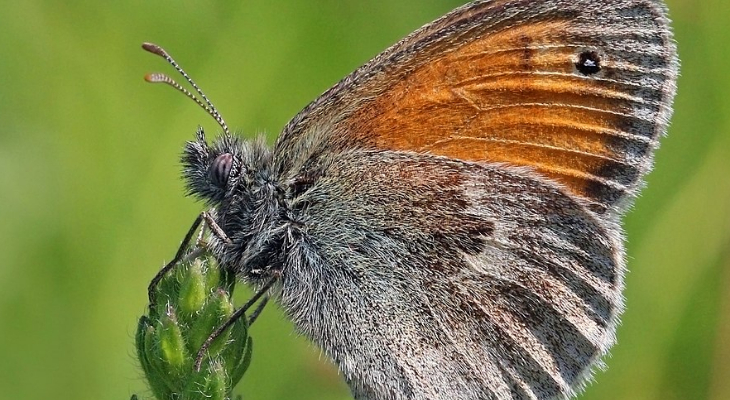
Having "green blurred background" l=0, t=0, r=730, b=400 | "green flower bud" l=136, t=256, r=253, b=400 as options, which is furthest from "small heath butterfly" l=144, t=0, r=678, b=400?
"green blurred background" l=0, t=0, r=730, b=400

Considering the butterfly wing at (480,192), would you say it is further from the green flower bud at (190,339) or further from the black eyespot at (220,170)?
the green flower bud at (190,339)

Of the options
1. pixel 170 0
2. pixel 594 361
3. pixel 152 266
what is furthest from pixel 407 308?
pixel 170 0

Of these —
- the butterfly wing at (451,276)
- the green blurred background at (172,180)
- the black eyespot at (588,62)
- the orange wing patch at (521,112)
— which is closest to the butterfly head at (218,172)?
the butterfly wing at (451,276)

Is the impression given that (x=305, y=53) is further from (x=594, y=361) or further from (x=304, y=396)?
(x=594, y=361)

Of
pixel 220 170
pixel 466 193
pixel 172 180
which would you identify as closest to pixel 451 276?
pixel 466 193

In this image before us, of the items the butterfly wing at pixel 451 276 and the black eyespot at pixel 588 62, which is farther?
the black eyespot at pixel 588 62

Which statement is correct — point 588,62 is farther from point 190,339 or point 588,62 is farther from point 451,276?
point 190,339
